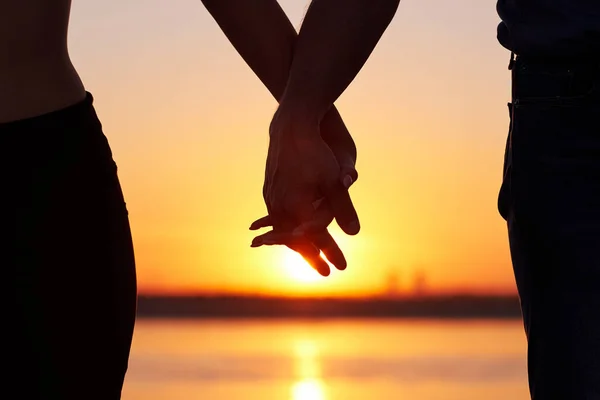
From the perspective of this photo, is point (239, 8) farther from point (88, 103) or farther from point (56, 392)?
point (56, 392)

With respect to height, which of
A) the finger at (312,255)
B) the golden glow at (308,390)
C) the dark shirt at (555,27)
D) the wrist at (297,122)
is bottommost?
the finger at (312,255)

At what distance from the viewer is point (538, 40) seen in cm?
244

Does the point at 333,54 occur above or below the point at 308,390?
below

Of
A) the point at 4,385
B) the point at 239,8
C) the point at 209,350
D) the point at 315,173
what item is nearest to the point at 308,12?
the point at 239,8

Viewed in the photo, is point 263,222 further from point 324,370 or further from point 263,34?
point 324,370

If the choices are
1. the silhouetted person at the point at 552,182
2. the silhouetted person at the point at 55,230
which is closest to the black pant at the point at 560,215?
the silhouetted person at the point at 552,182

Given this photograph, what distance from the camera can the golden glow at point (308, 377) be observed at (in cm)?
1189

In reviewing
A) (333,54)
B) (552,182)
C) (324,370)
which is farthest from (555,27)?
(324,370)

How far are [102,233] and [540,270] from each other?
2.93ft

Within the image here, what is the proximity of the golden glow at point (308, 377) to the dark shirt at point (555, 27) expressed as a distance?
30.2ft

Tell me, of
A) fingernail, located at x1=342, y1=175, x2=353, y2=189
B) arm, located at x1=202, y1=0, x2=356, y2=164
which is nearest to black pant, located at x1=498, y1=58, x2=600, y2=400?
fingernail, located at x1=342, y1=175, x2=353, y2=189

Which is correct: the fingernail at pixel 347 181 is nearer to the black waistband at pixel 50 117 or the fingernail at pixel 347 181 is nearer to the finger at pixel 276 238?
the finger at pixel 276 238

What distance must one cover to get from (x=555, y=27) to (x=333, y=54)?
19.8 inches

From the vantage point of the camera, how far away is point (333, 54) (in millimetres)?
2674
